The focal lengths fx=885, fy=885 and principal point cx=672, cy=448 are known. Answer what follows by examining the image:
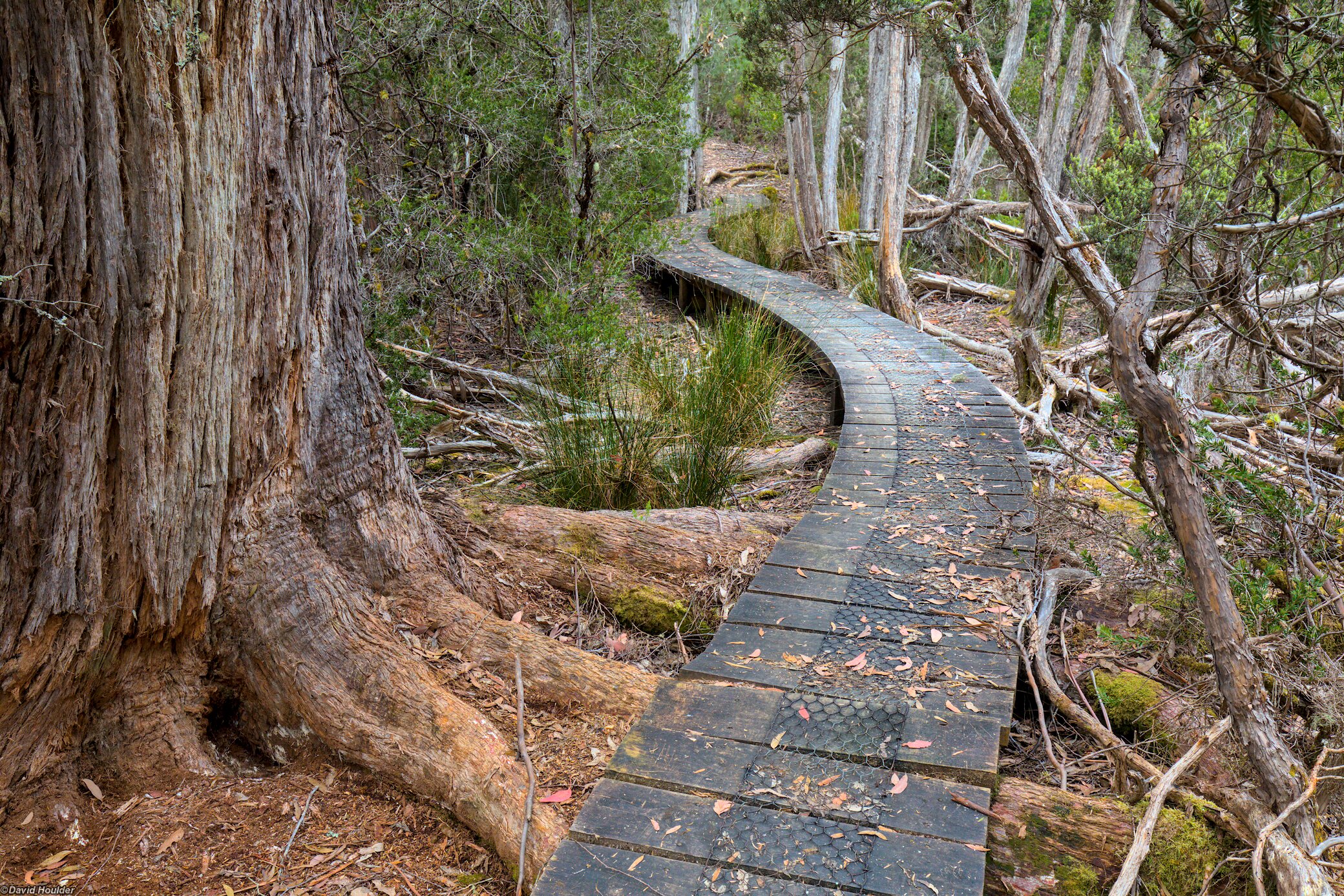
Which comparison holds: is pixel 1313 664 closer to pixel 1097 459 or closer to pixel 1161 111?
pixel 1161 111

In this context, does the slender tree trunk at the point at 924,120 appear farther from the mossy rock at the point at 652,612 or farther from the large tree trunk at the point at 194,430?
the large tree trunk at the point at 194,430

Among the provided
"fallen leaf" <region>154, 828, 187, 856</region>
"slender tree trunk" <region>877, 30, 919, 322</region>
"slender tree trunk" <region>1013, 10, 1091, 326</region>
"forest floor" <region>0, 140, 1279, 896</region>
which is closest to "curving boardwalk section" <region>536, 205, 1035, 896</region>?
"forest floor" <region>0, 140, 1279, 896</region>

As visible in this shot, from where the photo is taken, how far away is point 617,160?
6.13 metres

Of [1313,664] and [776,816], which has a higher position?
[1313,664]

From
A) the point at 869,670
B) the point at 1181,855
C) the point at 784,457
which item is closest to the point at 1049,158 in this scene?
the point at 784,457

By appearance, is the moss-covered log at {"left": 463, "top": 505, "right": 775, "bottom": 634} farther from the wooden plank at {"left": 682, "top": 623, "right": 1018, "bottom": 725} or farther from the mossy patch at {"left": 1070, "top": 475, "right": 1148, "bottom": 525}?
the mossy patch at {"left": 1070, "top": 475, "right": 1148, "bottom": 525}

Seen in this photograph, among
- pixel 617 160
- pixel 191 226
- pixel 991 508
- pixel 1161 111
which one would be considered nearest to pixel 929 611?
pixel 991 508

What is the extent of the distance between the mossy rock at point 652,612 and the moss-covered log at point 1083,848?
1.35 meters

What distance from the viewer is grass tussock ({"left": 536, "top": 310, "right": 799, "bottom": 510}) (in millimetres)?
3900

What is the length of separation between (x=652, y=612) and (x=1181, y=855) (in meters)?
1.74

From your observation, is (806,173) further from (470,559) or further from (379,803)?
(379,803)

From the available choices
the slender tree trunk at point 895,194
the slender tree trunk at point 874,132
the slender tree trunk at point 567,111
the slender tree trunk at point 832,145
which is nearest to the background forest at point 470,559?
the slender tree trunk at point 567,111

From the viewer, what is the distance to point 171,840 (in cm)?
201

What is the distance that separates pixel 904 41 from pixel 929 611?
21.2ft
